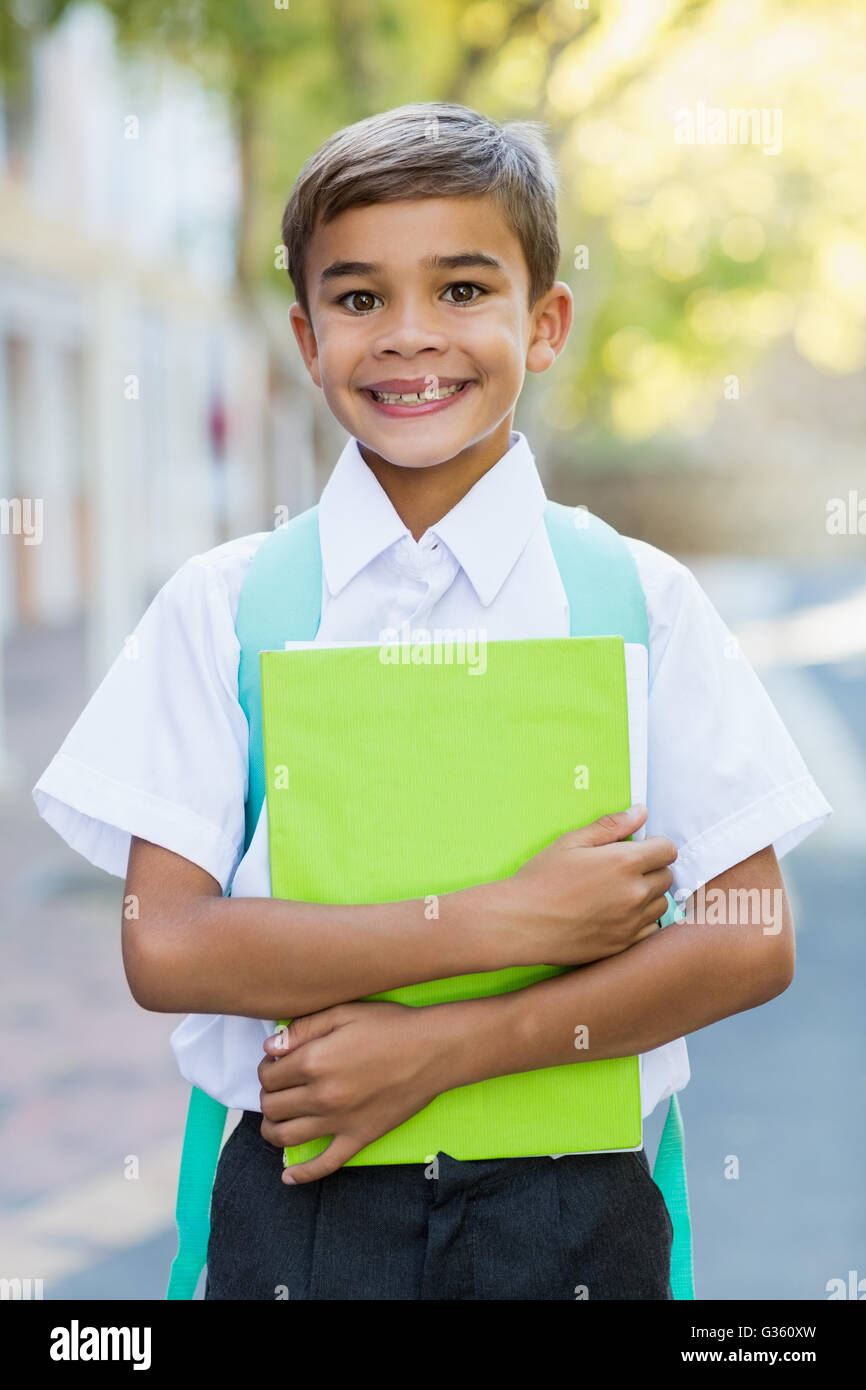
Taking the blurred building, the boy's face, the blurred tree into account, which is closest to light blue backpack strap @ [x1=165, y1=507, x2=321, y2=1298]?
the boy's face

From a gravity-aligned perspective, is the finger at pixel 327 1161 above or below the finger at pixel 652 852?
A: below

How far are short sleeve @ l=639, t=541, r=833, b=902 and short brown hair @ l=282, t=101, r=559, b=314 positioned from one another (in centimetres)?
37

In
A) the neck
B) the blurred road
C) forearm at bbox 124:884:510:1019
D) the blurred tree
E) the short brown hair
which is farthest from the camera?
the blurred tree

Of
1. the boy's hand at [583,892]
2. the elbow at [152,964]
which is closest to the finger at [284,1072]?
the elbow at [152,964]

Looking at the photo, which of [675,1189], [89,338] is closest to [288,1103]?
[675,1189]

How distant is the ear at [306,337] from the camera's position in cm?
163

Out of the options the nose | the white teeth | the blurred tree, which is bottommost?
the white teeth

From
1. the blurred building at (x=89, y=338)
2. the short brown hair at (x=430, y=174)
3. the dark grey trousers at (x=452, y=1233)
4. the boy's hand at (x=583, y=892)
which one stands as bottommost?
the dark grey trousers at (x=452, y=1233)

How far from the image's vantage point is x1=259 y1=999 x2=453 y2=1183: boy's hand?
4.66 feet

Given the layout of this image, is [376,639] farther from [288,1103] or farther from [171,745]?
[288,1103]

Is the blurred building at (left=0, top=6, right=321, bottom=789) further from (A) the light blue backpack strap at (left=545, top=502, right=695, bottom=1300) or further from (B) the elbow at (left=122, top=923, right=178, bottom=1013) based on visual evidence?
(B) the elbow at (left=122, top=923, right=178, bottom=1013)

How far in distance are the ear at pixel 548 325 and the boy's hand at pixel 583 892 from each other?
1.69 feet

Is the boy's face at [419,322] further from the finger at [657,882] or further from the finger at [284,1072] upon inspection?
the finger at [284,1072]

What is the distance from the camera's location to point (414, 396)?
1.53 metres
